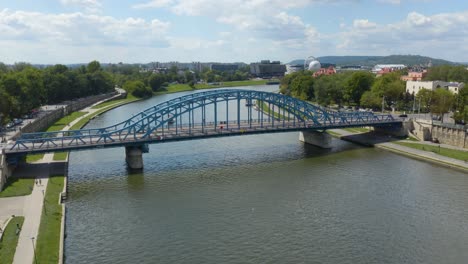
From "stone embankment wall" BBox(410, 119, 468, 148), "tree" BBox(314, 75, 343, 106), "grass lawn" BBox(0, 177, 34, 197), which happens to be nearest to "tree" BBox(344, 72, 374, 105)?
"tree" BBox(314, 75, 343, 106)

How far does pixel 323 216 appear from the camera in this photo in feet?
108

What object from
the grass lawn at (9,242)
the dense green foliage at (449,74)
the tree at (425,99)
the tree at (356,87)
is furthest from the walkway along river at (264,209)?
the dense green foliage at (449,74)

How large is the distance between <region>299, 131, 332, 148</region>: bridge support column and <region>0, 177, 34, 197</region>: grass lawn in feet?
116

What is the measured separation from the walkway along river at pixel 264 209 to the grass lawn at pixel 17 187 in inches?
140

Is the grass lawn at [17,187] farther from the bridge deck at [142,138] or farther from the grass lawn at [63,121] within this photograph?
the grass lawn at [63,121]

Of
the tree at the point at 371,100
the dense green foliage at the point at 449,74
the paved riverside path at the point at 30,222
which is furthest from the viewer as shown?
the dense green foliage at the point at 449,74

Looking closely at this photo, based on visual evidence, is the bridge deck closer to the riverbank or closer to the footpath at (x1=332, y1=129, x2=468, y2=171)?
the riverbank

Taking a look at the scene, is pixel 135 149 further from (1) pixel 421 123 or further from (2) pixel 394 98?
(2) pixel 394 98

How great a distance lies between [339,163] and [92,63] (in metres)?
116

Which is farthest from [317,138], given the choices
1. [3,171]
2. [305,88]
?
[305,88]

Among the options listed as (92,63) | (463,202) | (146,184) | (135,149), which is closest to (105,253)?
(146,184)

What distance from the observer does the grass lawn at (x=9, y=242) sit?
79.2 feet

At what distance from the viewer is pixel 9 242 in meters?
26.0

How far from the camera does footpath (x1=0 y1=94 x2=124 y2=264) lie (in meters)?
25.0
